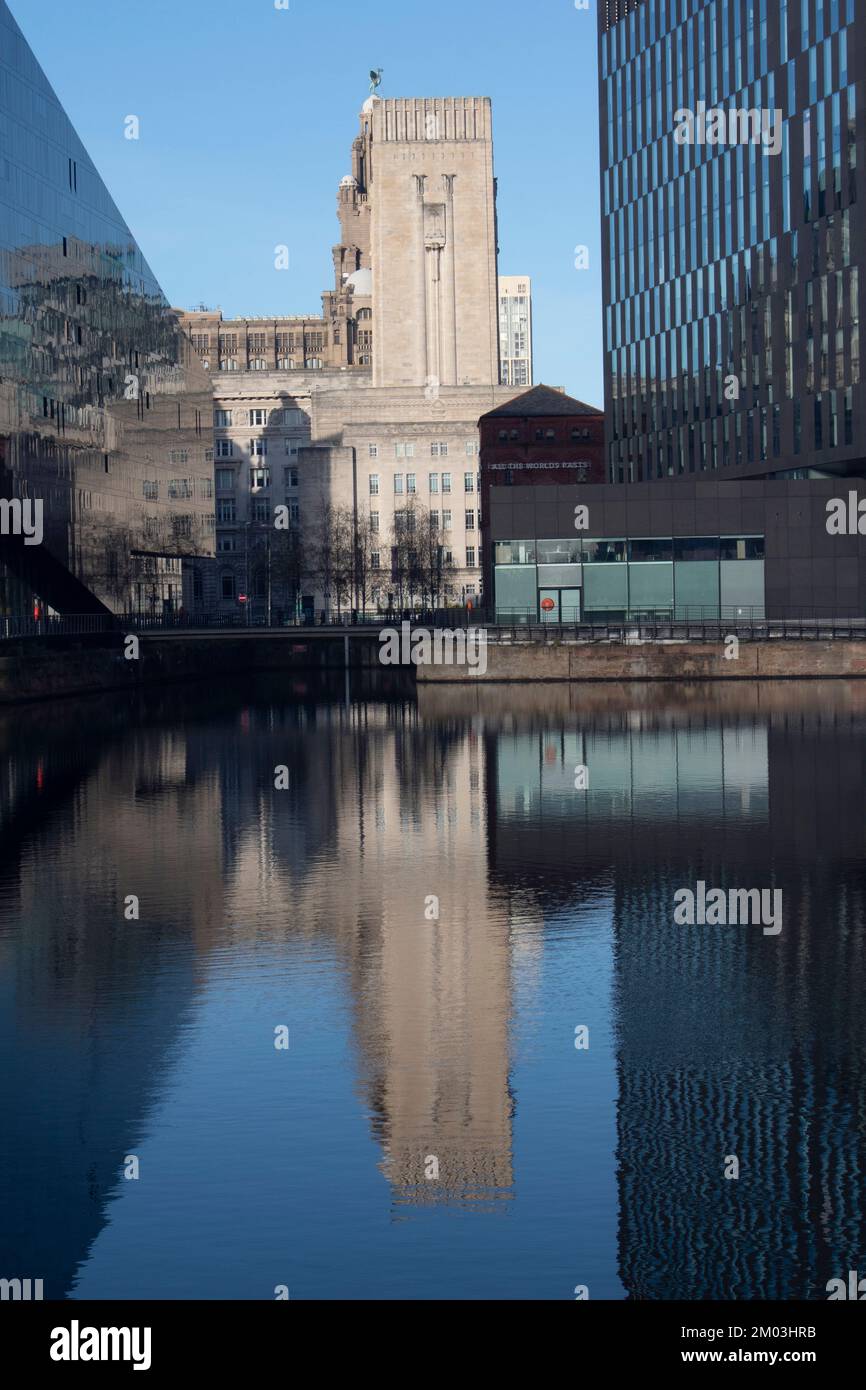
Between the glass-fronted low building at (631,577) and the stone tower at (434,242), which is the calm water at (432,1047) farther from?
the stone tower at (434,242)

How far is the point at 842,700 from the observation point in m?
66.8

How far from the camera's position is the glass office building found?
2982 inches

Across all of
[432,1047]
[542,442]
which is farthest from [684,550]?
[432,1047]

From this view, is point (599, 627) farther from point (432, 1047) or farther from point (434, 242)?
point (434, 242)

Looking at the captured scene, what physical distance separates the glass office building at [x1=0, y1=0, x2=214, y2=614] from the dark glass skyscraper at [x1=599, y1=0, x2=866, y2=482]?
29.6m

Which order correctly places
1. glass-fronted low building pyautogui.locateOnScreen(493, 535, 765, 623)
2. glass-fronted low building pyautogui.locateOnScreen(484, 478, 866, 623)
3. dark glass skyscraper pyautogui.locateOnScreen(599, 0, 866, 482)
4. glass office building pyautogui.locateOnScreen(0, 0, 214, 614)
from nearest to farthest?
glass office building pyautogui.locateOnScreen(0, 0, 214, 614)
dark glass skyscraper pyautogui.locateOnScreen(599, 0, 866, 482)
glass-fronted low building pyautogui.locateOnScreen(484, 478, 866, 623)
glass-fronted low building pyautogui.locateOnScreen(493, 535, 765, 623)

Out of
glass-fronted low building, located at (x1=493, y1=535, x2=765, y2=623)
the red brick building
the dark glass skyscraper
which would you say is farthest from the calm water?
the red brick building

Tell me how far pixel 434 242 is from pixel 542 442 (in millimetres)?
35530

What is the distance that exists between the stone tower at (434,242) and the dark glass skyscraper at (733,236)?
167ft

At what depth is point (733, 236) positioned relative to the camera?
9850cm

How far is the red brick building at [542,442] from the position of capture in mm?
137000

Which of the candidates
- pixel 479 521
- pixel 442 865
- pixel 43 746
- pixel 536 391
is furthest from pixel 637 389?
pixel 442 865

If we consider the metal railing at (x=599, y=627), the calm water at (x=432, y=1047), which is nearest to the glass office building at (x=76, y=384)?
the metal railing at (x=599, y=627)

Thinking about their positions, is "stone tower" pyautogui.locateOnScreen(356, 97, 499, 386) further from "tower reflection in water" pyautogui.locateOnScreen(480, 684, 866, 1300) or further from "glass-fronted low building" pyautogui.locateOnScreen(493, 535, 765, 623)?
"tower reflection in water" pyautogui.locateOnScreen(480, 684, 866, 1300)
